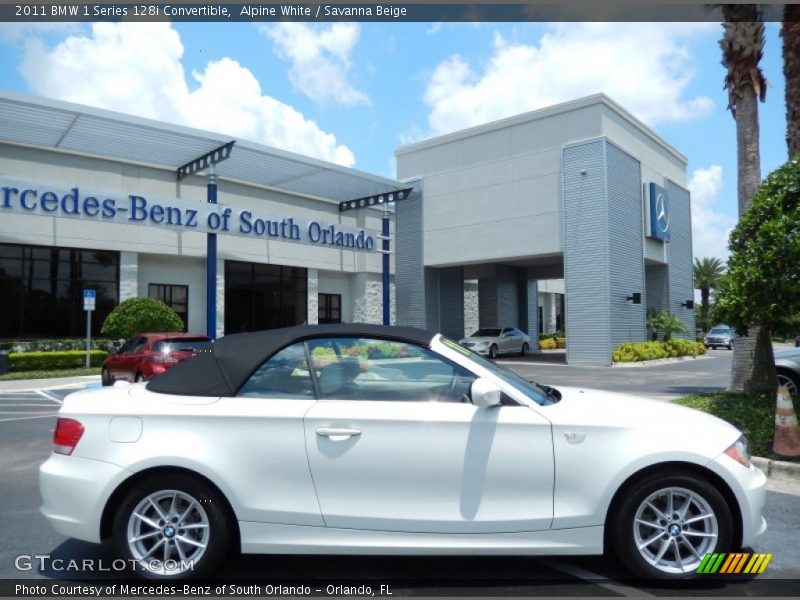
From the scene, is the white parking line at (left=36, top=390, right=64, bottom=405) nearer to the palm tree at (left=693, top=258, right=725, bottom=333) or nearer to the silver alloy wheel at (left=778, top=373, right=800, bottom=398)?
the silver alloy wheel at (left=778, top=373, right=800, bottom=398)

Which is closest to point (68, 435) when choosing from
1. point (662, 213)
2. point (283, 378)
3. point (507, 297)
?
point (283, 378)

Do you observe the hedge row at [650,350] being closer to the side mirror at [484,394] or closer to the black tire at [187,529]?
the side mirror at [484,394]

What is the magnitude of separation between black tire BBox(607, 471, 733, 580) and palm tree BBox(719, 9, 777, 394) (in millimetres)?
8588

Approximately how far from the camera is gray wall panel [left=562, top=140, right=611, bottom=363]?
2328 centimetres

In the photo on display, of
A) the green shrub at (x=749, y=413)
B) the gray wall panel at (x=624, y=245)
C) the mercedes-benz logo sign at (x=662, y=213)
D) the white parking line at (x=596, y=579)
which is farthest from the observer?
the mercedes-benz logo sign at (x=662, y=213)

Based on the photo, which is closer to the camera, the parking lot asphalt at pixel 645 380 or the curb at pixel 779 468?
the curb at pixel 779 468

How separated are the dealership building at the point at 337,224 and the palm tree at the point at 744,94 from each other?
34.8 feet

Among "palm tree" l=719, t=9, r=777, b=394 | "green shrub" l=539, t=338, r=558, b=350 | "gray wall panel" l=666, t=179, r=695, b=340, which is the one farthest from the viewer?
"green shrub" l=539, t=338, r=558, b=350

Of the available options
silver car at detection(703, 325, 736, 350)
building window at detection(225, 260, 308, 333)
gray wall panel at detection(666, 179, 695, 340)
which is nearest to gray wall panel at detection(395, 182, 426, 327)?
building window at detection(225, 260, 308, 333)

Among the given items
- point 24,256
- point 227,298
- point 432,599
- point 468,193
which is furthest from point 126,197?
point 432,599

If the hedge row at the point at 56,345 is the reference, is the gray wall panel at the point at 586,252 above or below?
above

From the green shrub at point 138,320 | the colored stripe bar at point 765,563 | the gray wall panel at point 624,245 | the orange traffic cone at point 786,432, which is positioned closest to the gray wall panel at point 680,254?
the gray wall panel at point 624,245

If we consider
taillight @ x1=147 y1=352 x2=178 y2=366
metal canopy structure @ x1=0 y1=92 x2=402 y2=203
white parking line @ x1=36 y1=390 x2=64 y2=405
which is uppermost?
metal canopy structure @ x1=0 y1=92 x2=402 y2=203

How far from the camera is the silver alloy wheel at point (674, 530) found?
338cm
